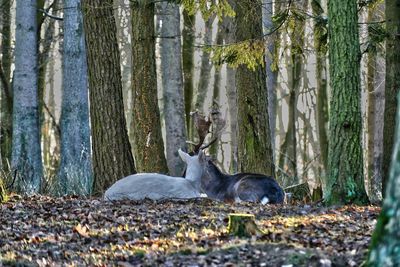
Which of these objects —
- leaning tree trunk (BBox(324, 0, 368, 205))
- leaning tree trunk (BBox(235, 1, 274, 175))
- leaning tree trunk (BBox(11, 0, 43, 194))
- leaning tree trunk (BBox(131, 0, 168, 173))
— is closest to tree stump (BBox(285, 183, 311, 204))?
leaning tree trunk (BBox(235, 1, 274, 175))

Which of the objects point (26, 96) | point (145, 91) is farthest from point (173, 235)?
point (26, 96)

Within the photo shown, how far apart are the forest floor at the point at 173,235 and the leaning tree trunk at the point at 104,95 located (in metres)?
2.23

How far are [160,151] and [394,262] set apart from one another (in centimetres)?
1178

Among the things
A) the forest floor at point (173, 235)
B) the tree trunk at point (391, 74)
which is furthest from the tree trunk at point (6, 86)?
the tree trunk at point (391, 74)

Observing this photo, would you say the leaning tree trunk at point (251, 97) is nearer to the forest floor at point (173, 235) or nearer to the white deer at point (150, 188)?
the white deer at point (150, 188)

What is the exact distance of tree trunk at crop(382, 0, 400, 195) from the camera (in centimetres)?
1408

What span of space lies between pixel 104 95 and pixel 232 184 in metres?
2.75

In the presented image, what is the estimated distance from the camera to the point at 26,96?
1947 cm

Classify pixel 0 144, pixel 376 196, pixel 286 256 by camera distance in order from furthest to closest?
pixel 0 144 < pixel 376 196 < pixel 286 256

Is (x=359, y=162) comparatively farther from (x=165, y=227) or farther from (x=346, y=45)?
(x=165, y=227)

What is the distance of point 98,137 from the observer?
50.7ft

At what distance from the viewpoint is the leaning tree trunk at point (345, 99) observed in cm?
1221

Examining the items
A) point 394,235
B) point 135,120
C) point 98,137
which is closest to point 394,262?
point 394,235

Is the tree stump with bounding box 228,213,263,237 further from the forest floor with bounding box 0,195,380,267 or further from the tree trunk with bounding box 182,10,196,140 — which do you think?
the tree trunk with bounding box 182,10,196,140
